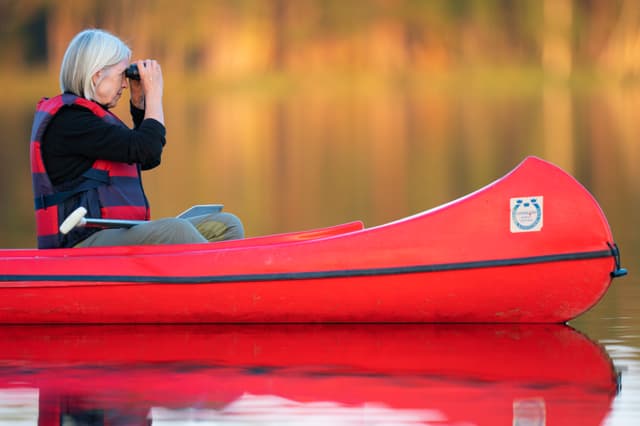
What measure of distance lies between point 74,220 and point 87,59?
686mm

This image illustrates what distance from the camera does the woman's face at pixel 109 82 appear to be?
20.4 ft

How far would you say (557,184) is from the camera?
19.5ft

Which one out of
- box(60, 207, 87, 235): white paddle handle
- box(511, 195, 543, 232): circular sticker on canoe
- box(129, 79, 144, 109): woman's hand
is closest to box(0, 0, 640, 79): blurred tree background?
box(129, 79, 144, 109): woman's hand

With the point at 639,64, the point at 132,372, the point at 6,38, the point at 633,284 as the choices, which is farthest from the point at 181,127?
the point at 6,38

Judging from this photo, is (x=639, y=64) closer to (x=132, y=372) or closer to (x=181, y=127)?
(x=181, y=127)

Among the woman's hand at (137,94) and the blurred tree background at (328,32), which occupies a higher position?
the blurred tree background at (328,32)

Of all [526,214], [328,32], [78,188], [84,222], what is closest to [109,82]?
[78,188]

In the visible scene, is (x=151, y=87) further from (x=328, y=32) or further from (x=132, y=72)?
(x=328, y=32)

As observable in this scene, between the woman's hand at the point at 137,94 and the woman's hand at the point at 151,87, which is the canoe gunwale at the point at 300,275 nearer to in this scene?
the woman's hand at the point at 151,87

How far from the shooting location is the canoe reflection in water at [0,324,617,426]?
4559 mm

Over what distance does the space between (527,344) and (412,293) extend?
0.59 metres

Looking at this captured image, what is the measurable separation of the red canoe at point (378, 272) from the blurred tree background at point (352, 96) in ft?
3.75

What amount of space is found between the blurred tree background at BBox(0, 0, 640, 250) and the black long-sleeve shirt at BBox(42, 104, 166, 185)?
0.66m

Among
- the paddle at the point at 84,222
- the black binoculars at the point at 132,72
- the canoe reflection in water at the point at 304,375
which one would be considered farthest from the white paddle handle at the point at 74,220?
the black binoculars at the point at 132,72
